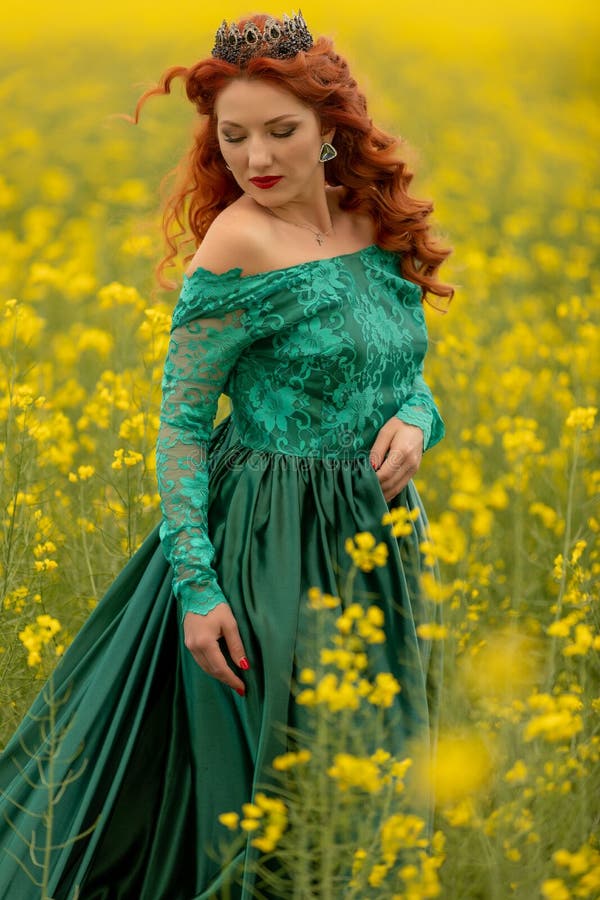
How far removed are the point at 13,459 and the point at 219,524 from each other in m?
0.99

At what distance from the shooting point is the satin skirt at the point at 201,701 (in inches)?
85.4

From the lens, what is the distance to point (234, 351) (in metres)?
2.17

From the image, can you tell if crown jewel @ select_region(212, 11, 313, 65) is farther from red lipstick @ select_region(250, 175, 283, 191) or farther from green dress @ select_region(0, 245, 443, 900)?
green dress @ select_region(0, 245, 443, 900)

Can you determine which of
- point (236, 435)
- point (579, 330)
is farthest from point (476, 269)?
point (236, 435)

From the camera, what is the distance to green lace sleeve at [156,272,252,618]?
6.98 feet

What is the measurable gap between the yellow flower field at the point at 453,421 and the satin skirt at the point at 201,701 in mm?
87

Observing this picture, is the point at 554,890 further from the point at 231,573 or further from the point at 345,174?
the point at 345,174

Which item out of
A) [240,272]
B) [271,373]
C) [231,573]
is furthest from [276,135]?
[231,573]

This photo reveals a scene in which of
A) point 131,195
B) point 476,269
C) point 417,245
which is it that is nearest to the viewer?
point 417,245

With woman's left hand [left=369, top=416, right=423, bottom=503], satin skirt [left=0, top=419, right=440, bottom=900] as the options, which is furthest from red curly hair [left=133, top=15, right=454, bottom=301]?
satin skirt [left=0, top=419, right=440, bottom=900]

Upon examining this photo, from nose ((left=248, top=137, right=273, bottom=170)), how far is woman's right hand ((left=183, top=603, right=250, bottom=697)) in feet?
2.58

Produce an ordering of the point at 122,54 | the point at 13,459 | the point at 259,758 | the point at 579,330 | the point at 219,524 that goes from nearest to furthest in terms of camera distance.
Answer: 1. the point at 259,758
2. the point at 219,524
3. the point at 13,459
4. the point at 579,330
5. the point at 122,54

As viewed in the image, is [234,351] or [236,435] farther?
[236,435]

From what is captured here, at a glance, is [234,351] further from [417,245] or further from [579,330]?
[579,330]
